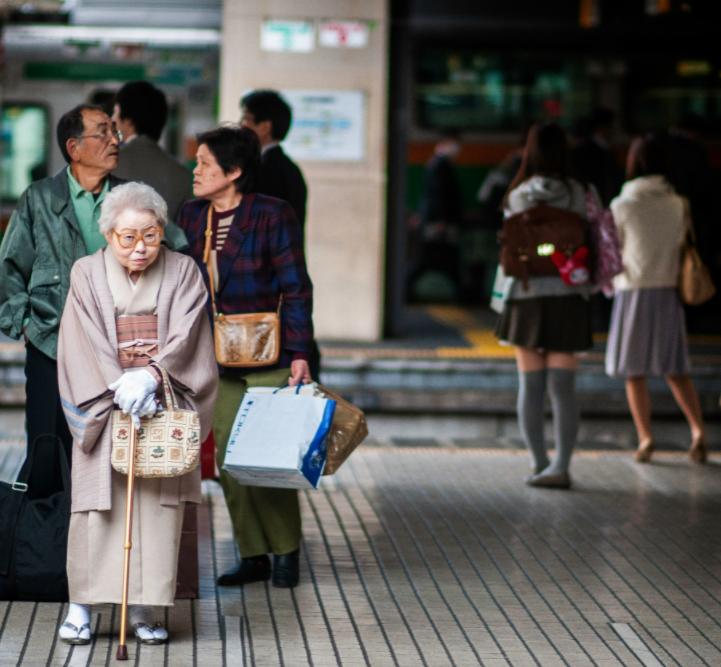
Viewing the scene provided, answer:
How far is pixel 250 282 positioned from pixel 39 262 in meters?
0.84

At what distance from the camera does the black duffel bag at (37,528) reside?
241 inches

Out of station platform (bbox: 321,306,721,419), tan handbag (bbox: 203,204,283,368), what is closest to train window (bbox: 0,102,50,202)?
station platform (bbox: 321,306,721,419)

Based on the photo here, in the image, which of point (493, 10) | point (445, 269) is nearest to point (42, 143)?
point (445, 269)

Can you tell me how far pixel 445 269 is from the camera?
17141 mm

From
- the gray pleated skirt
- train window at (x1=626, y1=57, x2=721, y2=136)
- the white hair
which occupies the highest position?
train window at (x1=626, y1=57, x2=721, y2=136)

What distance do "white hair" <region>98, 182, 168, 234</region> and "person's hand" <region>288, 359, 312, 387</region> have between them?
101 centimetres

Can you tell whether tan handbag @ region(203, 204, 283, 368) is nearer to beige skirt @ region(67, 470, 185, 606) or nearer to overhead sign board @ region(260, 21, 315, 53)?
beige skirt @ region(67, 470, 185, 606)

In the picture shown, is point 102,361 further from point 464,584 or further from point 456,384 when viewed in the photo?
point 456,384

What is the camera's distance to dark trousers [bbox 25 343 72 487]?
6.21m

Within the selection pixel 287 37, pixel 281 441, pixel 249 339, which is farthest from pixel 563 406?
pixel 287 37

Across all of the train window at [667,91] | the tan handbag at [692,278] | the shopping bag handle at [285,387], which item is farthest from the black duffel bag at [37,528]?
the train window at [667,91]

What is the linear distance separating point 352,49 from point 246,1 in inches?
34.2

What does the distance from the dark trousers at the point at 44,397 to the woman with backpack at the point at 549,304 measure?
3151 mm

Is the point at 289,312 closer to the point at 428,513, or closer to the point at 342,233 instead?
the point at 428,513
